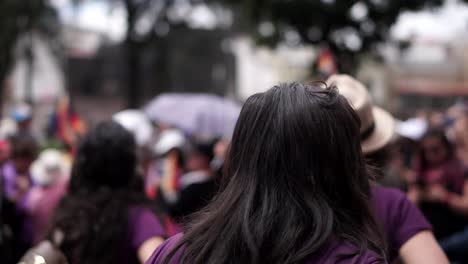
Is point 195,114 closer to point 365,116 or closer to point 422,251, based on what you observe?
point 365,116

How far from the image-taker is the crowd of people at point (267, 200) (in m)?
1.50

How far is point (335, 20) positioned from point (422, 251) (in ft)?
22.7

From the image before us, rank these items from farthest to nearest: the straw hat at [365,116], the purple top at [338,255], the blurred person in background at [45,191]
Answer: the blurred person in background at [45,191] < the straw hat at [365,116] < the purple top at [338,255]

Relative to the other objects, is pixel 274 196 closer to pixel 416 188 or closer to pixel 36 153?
pixel 416 188

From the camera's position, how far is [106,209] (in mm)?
2705

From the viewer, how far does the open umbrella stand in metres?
9.58

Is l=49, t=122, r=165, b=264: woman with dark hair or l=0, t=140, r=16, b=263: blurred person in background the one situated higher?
l=49, t=122, r=165, b=264: woman with dark hair

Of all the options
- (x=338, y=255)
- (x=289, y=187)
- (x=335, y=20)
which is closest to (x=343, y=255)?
(x=338, y=255)

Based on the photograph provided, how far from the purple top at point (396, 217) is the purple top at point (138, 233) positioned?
2.92 feet

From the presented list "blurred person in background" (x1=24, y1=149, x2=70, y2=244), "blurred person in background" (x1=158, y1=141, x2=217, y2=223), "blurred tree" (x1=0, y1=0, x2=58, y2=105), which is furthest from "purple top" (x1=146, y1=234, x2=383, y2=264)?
"blurred tree" (x1=0, y1=0, x2=58, y2=105)

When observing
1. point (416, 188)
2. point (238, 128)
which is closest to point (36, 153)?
point (416, 188)

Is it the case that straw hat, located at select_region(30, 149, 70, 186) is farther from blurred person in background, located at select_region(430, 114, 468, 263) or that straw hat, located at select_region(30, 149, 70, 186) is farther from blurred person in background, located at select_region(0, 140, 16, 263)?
blurred person in background, located at select_region(430, 114, 468, 263)

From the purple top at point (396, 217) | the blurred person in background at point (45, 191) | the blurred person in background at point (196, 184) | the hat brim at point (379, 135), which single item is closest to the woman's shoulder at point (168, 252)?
the purple top at point (396, 217)

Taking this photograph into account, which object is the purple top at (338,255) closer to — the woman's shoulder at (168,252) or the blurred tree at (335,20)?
the woman's shoulder at (168,252)
